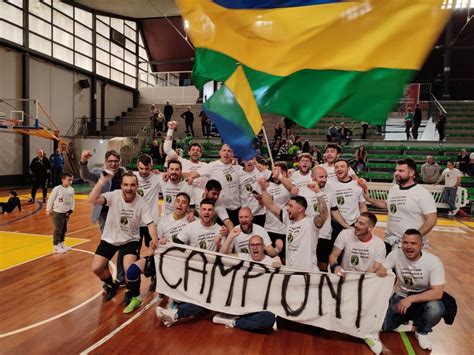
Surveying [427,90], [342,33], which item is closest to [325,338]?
[342,33]

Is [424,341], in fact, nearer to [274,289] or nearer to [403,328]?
[403,328]

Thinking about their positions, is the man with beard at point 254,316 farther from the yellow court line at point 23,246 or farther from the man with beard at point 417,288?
the yellow court line at point 23,246

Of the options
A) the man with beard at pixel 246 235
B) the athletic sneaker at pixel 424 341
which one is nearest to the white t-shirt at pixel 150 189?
the man with beard at pixel 246 235

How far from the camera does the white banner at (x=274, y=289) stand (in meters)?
3.91

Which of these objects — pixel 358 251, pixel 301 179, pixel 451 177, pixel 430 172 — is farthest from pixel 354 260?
pixel 430 172

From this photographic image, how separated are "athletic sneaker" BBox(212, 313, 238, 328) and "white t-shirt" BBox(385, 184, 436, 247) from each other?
7.03 ft

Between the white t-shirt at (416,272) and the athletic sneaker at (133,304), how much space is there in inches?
117

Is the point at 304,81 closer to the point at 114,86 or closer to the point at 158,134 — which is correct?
the point at 158,134

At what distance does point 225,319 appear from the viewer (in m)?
4.36

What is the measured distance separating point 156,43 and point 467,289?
2728 cm

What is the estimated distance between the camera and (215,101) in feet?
10.8

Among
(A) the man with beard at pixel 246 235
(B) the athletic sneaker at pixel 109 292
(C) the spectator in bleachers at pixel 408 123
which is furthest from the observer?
(C) the spectator in bleachers at pixel 408 123

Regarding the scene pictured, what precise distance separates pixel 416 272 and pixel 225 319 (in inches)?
85.4

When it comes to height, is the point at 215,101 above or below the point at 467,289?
above
